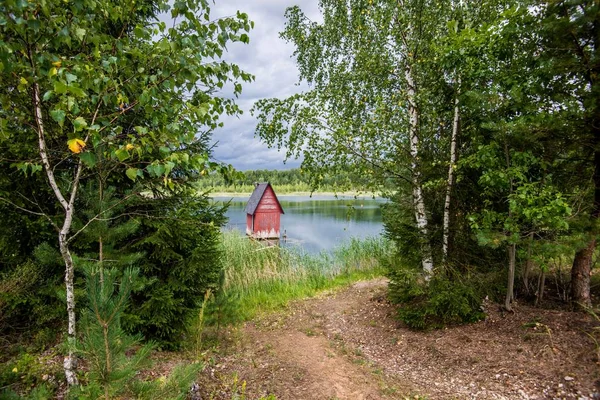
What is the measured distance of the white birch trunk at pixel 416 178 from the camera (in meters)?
4.50

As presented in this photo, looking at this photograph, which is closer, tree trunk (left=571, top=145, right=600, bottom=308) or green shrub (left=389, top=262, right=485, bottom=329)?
tree trunk (left=571, top=145, right=600, bottom=308)

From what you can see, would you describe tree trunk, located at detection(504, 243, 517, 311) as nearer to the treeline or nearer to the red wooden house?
the treeline

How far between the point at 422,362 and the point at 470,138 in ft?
9.35

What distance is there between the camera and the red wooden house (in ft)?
51.7

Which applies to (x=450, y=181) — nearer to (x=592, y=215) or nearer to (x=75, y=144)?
(x=592, y=215)

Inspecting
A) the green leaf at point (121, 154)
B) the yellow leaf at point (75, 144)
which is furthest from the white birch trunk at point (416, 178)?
the yellow leaf at point (75, 144)

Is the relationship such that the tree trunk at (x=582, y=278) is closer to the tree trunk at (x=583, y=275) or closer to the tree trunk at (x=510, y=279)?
the tree trunk at (x=583, y=275)

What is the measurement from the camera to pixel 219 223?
4023 millimetres

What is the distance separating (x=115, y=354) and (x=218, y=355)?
2605 millimetres

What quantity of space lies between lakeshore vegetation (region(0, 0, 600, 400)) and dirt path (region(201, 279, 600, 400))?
0.37 meters

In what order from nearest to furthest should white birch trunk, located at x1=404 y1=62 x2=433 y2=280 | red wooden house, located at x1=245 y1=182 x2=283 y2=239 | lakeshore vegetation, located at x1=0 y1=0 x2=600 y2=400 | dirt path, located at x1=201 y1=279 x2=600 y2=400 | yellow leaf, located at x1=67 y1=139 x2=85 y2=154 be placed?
yellow leaf, located at x1=67 y1=139 x2=85 y2=154 < lakeshore vegetation, located at x1=0 y1=0 x2=600 y2=400 < dirt path, located at x1=201 y1=279 x2=600 y2=400 < white birch trunk, located at x1=404 y1=62 x2=433 y2=280 < red wooden house, located at x1=245 y1=182 x2=283 y2=239

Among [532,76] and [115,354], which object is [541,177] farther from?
[115,354]

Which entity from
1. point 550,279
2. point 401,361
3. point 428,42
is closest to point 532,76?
point 428,42

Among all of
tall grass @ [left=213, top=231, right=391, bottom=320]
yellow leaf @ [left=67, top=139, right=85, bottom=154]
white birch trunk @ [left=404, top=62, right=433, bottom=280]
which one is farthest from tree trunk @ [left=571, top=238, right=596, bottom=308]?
yellow leaf @ [left=67, top=139, right=85, bottom=154]
